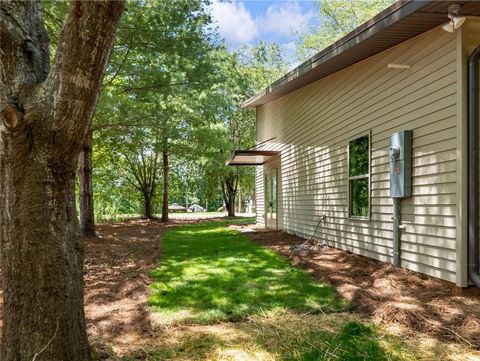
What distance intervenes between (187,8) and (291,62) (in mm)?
18063

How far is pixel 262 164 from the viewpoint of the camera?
14.9 meters

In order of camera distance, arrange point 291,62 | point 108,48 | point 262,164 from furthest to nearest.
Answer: point 291,62, point 262,164, point 108,48

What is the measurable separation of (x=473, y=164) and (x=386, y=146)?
1821 mm

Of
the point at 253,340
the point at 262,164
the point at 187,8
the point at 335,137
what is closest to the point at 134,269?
the point at 253,340

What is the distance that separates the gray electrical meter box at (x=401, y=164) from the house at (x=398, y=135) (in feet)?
0.06

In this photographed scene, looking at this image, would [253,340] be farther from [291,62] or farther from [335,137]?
[291,62]

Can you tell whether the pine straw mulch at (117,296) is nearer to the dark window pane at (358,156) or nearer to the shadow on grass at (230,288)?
the shadow on grass at (230,288)

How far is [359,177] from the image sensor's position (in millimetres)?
6828

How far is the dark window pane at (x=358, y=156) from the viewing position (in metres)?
6.68

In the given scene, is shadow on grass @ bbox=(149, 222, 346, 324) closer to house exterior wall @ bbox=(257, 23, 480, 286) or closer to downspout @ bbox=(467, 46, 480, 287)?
house exterior wall @ bbox=(257, 23, 480, 286)

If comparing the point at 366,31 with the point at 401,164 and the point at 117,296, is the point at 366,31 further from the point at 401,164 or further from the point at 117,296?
the point at 117,296

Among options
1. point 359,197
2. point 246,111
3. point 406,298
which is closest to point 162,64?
point 359,197

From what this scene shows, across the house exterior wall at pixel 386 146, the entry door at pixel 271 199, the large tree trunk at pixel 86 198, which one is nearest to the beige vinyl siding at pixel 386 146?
the house exterior wall at pixel 386 146

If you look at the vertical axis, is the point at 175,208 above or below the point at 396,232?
below
